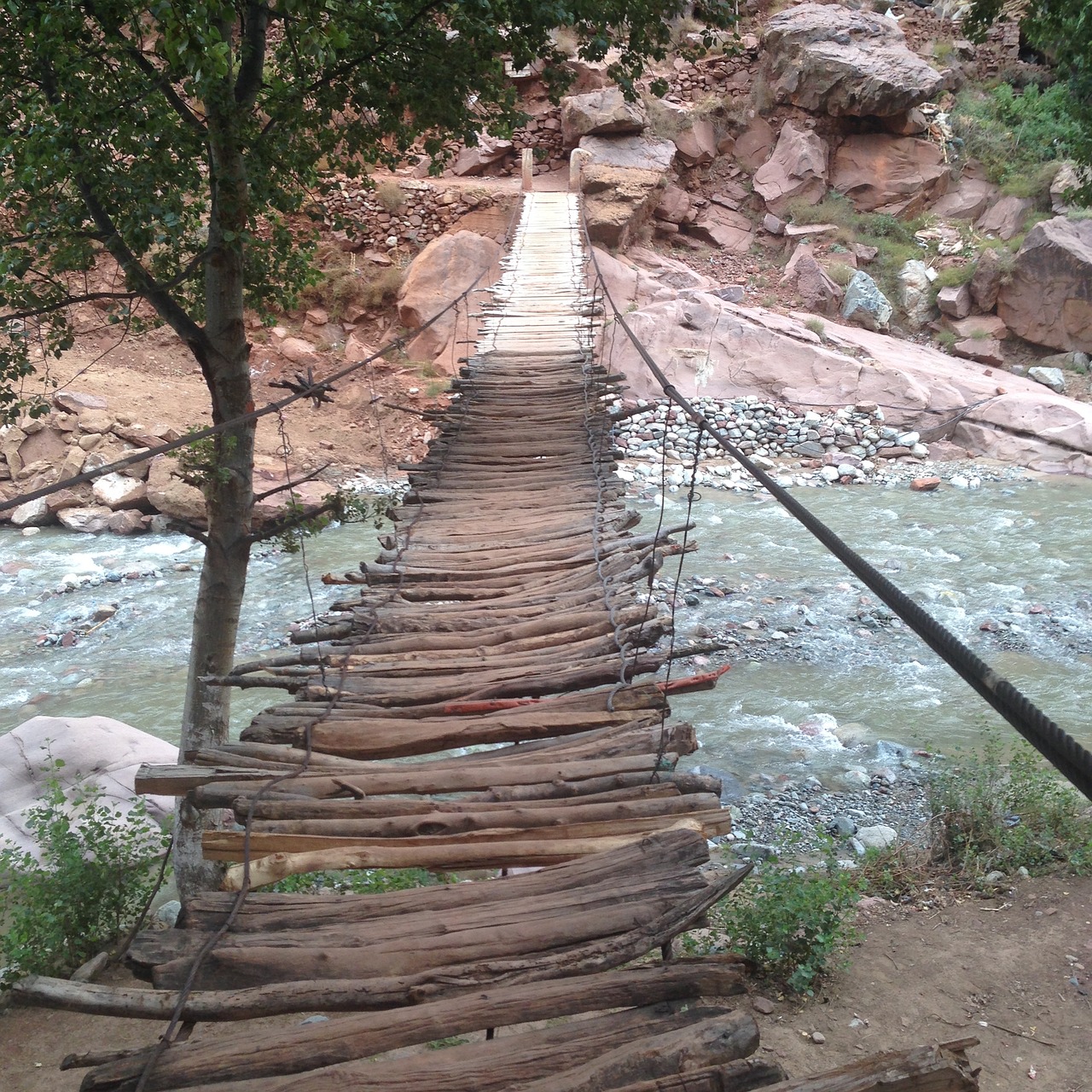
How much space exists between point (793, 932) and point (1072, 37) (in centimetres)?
462

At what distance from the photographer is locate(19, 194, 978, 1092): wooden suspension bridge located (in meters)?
1.31

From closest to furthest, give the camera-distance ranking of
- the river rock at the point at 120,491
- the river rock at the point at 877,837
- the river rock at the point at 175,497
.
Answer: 1. the river rock at the point at 877,837
2. the river rock at the point at 175,497
3. the river rock at the point at 120,491

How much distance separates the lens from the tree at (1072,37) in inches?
187

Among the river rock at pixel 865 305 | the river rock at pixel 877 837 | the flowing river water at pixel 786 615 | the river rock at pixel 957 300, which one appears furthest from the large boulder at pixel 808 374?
the river rock at pixel 877 837

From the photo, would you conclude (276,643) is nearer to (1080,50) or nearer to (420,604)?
(420,604)

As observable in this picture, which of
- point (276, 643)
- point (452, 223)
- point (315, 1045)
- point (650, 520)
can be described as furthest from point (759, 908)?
point (452, 223)

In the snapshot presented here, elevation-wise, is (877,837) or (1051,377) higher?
(1051,377)

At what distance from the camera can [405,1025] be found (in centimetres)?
136

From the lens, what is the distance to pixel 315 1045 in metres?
1.34

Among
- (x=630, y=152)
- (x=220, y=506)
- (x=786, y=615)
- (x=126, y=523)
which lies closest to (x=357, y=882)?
(x=220, y=506)

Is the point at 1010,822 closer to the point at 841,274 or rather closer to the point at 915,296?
the point at 841,274

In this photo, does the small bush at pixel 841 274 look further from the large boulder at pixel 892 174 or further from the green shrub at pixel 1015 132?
the green shrub at pixel 1015 132

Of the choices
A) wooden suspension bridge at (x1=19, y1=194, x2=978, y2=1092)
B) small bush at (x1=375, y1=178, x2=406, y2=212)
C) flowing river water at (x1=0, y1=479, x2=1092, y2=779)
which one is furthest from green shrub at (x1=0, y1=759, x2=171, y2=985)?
small bush at (x1=375, y1=178, x2=406, y2=212)

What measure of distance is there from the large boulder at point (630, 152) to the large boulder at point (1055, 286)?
464cm
